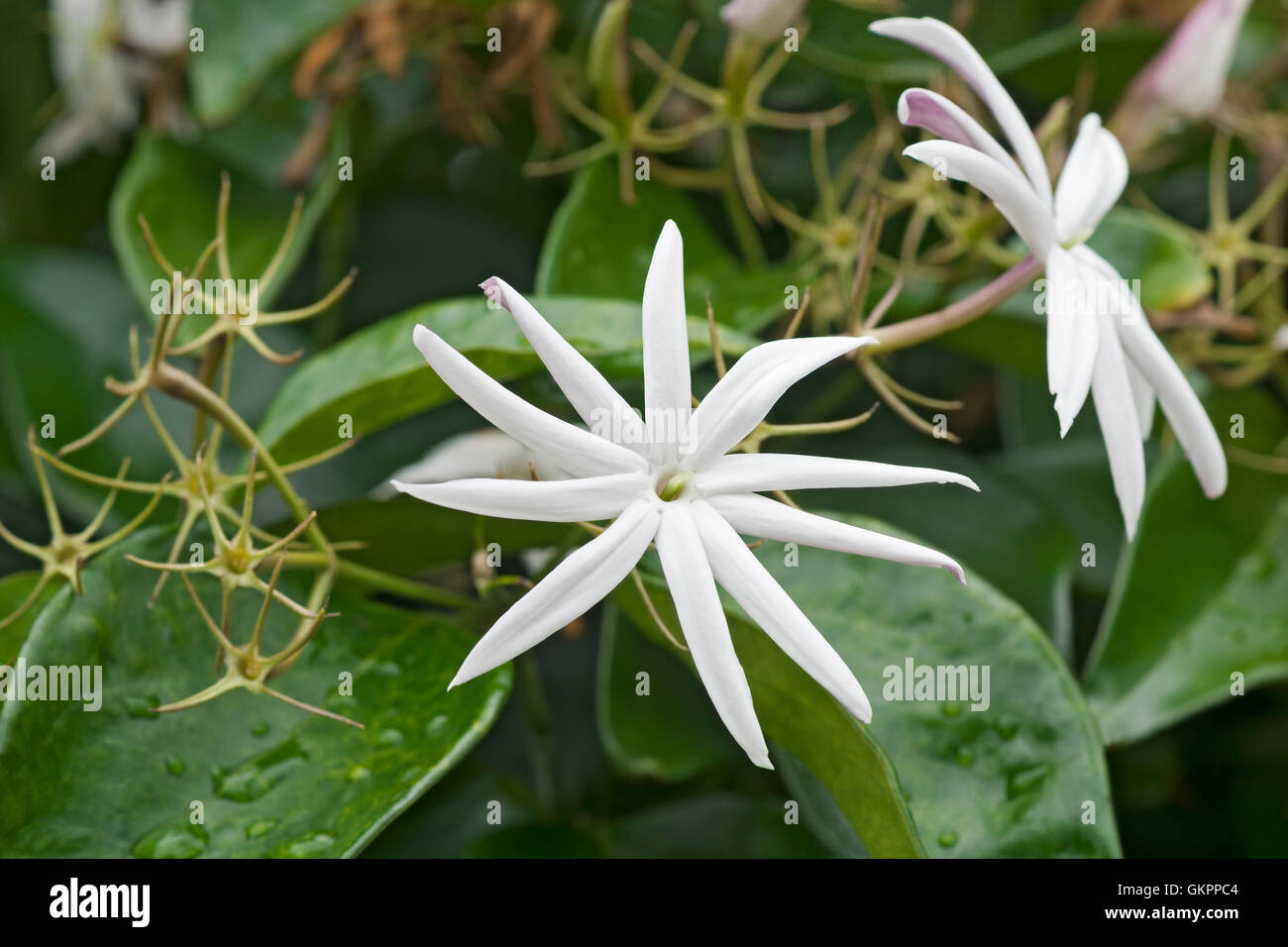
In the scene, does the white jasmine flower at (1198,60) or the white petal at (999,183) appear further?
the white jasmine flower at (1198,60)

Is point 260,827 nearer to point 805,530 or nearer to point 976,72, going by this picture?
point 805,530

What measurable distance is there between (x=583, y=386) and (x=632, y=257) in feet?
0.74

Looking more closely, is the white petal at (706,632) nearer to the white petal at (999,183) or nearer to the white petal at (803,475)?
the white petal at (803,475)

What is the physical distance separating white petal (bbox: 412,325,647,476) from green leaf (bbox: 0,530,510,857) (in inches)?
4.0

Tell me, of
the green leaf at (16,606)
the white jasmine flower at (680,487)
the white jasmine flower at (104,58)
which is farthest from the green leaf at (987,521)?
the white jasmine flower at (104,58)

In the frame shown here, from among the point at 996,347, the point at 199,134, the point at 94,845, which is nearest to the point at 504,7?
the point at 199,134

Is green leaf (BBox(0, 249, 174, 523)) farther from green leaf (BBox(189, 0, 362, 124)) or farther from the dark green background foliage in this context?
green leaf (BBox(189, 0, 362, 124))

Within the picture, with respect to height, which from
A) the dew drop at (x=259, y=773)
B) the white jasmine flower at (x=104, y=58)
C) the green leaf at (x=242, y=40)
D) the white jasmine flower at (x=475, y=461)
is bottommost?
the dew drop at (x=259, y=773)

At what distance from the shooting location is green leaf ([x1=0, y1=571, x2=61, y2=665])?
367 millimetres

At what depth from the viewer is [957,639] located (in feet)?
1.34

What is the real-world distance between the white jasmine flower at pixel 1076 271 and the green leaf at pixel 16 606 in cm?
31

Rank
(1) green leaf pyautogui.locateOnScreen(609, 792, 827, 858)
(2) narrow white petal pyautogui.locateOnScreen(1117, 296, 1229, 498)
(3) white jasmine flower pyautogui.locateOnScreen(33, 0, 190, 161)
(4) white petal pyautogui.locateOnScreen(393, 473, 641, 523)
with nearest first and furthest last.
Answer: (4) white petal pyautogui.locateOnScreen(393, 473, 641, 523), (2) narrow white petal pyautogui.locateOnScreen(1117, 296, 1229, 498), (1) green leaf pyautogui.locateOnScreen(609, 792, 827, 858), (3) white jasmine flower pyautogui.locateOnScreen(33, 0, 190, 161)

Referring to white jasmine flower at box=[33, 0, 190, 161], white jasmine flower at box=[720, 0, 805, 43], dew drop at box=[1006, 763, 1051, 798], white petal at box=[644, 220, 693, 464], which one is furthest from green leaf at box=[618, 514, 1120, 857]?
white jasmine flower at box=[33, 0, 190, 161]

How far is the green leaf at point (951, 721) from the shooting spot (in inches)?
14.6
